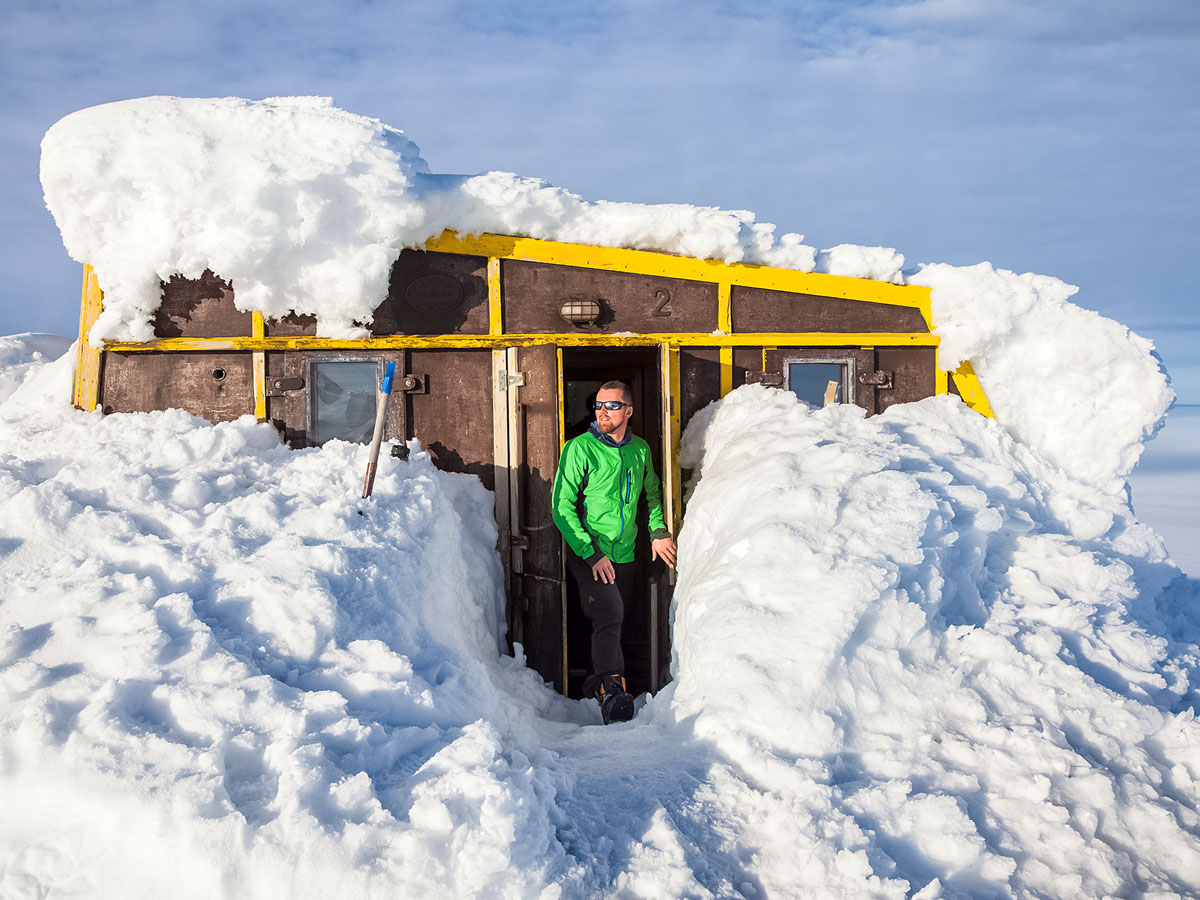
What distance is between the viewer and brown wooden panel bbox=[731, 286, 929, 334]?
654cm

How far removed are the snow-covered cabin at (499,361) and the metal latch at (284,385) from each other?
1cm

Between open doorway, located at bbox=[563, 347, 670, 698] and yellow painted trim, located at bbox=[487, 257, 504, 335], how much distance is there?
23.5 inches

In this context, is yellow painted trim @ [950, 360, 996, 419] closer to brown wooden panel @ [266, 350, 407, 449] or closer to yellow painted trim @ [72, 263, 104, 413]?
brown wooden panel @ [266, 350, 407, 449]

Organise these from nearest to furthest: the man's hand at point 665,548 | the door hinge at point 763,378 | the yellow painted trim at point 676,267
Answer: the man's hand at point 665,548 → the yellow painted trim at point 676,267 → the door hinge at point 763,378

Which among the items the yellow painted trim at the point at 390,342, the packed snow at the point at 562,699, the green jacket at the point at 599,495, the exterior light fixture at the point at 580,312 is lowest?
the packed snow at the point at 562,699

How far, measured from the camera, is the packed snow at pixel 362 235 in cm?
553

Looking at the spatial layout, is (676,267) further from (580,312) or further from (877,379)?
(877,379)

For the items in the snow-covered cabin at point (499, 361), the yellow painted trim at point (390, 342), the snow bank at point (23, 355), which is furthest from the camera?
the snow bank at point (23, 355)

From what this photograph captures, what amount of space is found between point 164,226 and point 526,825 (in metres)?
5.11

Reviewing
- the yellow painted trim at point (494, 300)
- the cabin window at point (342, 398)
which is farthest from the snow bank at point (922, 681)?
the cabin window at point (342, 398)

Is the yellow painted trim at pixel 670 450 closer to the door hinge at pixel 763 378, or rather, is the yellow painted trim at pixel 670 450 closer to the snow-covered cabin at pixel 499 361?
the snow-covered cabin at pixel 499 361

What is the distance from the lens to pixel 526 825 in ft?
8.95

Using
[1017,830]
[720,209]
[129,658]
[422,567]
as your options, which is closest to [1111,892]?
[1017,830]

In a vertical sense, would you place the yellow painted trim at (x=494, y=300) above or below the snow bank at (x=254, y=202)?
below
